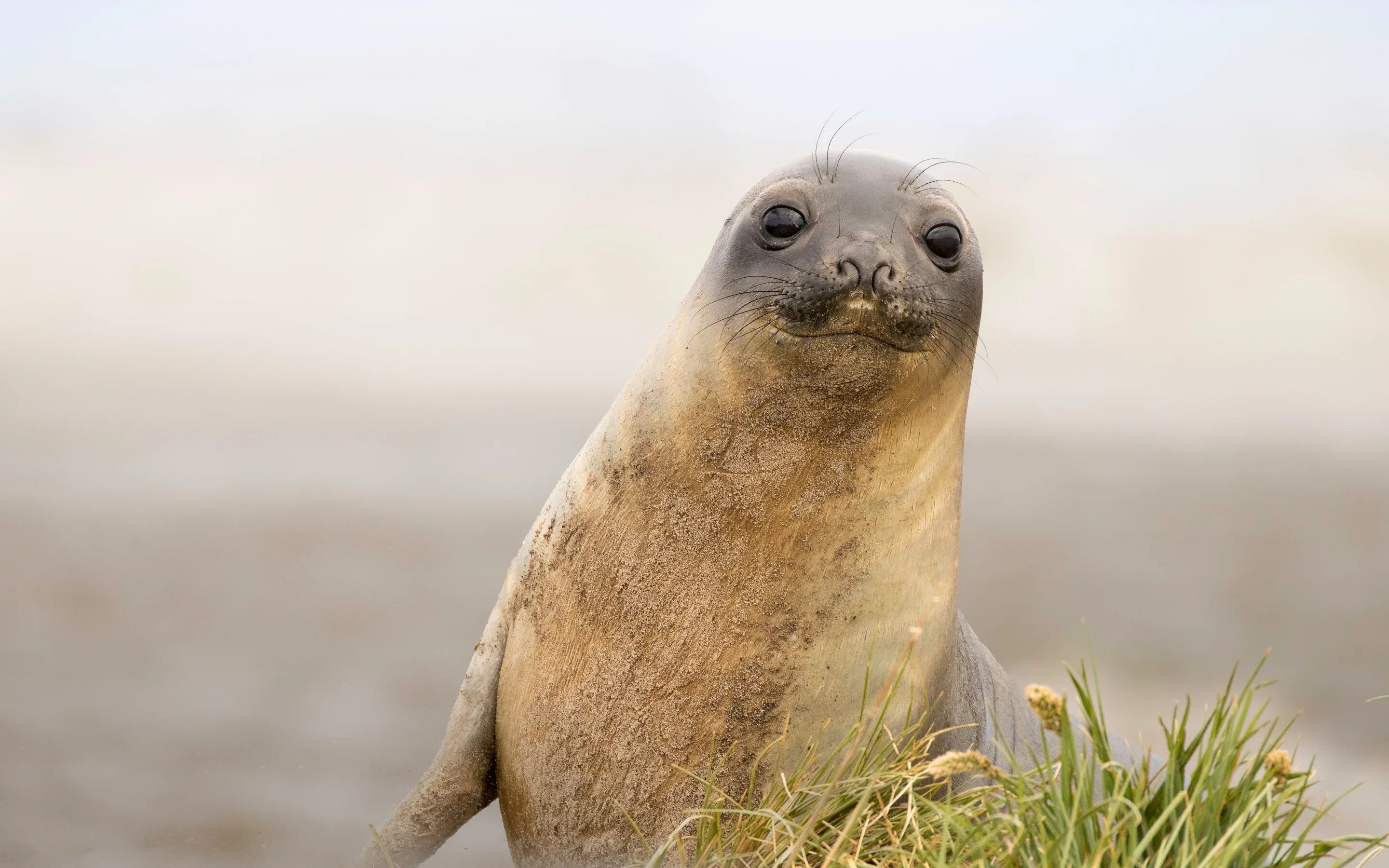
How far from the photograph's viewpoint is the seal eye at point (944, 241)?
3.77m

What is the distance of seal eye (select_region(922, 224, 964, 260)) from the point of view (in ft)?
12.4

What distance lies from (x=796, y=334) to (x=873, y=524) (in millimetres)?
654

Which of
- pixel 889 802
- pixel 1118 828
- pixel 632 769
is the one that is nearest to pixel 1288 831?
pixel 1118 828

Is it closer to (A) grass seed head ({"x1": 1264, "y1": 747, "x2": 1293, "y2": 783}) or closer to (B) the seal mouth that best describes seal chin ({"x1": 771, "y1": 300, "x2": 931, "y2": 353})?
(B) the seal mouth

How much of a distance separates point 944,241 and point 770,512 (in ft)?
3.19

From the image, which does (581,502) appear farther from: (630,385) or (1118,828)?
(1118,828)

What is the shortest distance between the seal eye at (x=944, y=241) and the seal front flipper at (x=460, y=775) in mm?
1843

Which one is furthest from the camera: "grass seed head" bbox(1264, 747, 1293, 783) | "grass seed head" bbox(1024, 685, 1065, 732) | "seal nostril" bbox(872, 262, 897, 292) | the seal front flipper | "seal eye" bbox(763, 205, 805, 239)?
the seal front flipper

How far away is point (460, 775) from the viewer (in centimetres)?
445

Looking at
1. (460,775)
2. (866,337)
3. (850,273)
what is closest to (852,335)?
(866,337)

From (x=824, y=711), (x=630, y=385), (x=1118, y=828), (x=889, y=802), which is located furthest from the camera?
(x=630, y=385)

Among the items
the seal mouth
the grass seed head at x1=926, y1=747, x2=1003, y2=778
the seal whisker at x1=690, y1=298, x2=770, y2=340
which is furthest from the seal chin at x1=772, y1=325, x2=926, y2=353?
the grass seed head at x1=926, y1=747, x2=1003, y2=778

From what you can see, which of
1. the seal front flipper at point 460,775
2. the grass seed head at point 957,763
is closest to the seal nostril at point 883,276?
the grass seed head at point 957,763

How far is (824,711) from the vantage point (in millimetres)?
3750
